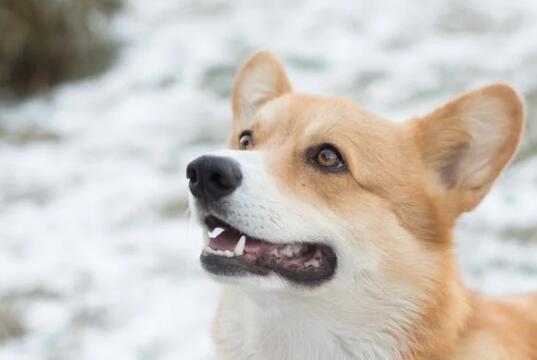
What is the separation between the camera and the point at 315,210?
265 cm

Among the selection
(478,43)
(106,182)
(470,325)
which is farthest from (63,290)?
(478,43)

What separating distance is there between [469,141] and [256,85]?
1040 mm

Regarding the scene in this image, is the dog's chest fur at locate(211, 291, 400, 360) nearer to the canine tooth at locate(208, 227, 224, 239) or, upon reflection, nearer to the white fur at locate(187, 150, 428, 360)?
the white fur at locate(187, 150, 428, 360)

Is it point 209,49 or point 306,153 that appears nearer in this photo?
point 306,153

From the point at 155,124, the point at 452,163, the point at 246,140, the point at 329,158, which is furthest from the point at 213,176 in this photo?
the point at 155,124

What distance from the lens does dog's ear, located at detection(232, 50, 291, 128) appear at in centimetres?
346

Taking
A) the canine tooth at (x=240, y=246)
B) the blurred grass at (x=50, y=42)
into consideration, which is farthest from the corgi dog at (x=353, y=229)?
the blurred grass at (x=50, y=42)

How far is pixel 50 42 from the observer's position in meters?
7.72

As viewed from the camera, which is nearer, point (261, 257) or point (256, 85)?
point (261, 257)

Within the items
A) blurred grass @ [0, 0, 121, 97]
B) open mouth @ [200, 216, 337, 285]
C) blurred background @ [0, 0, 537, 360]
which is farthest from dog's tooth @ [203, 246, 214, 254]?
blurred grass @ [0, 0, 121, 97]

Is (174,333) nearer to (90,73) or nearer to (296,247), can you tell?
(296,247)

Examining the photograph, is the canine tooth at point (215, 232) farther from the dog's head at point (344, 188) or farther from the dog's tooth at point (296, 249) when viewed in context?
the dog's tooth at point (296, 249)

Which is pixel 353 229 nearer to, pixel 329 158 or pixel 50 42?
pixel 329 158

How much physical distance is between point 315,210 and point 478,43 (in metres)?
4.96
